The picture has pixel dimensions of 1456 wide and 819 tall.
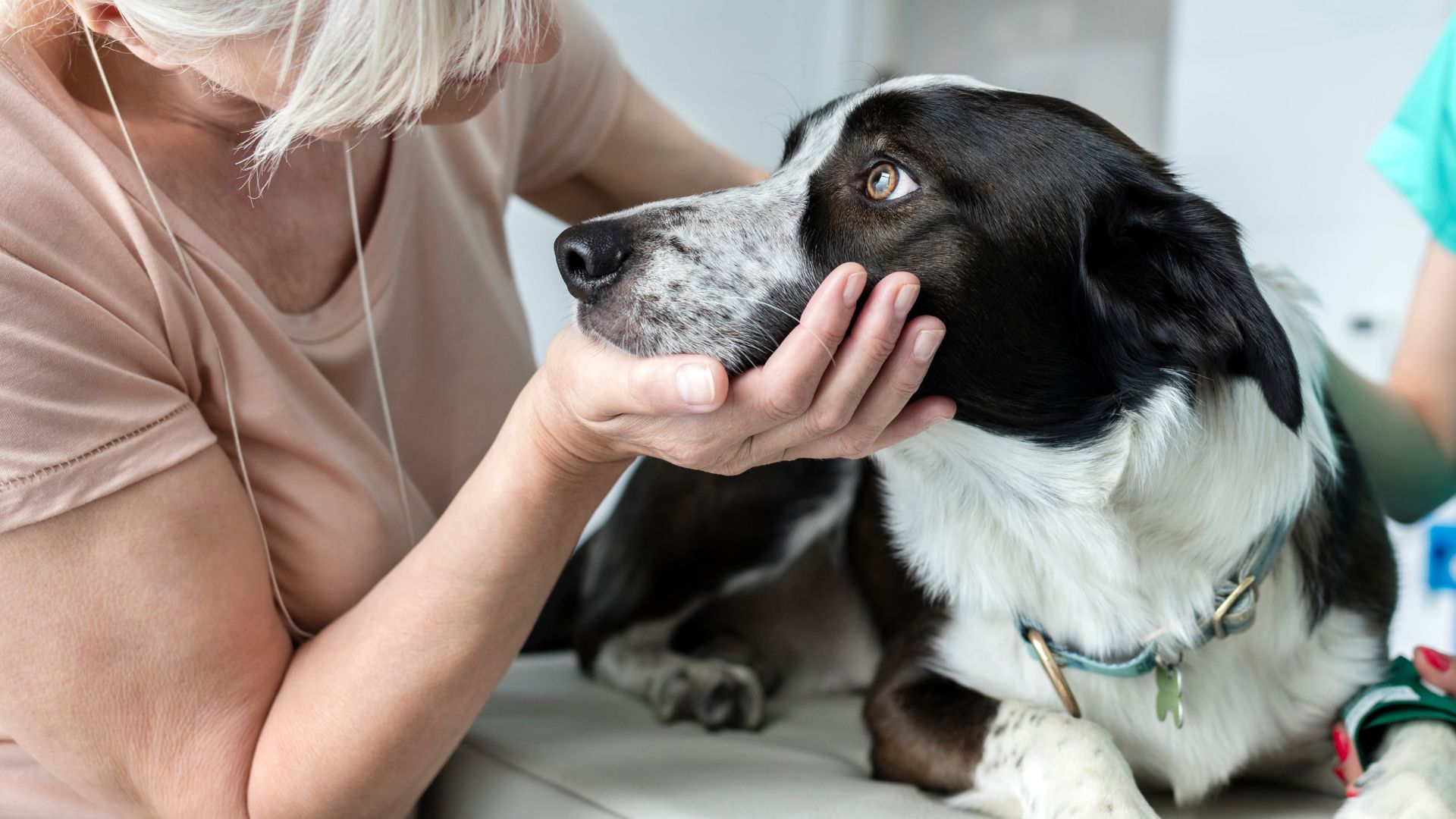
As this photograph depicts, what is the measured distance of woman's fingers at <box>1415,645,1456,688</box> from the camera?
1.13 m

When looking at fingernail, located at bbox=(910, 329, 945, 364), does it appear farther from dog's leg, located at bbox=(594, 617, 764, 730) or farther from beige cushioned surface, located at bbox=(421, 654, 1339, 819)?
dog's leg, located at bbox=(594, 617, 764, 730)

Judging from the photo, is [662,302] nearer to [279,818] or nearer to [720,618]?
[279,818]

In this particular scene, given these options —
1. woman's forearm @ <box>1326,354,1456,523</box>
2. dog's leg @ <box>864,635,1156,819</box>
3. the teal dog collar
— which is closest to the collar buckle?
the teal dog collar

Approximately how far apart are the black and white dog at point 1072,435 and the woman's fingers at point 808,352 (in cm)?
14

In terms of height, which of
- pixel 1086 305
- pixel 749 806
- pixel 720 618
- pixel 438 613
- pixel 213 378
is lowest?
pixel 720 618

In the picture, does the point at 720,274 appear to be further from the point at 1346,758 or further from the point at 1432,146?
the point at 1432,146

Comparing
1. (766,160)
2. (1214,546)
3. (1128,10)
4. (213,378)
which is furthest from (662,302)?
(1128,10)

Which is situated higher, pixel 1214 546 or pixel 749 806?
pixel 1214 546

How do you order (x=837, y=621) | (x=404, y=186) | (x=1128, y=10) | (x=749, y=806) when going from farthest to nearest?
(x=1128, y=10), (x=837, y=621), (x=404, y=186), (x=749, y=806)

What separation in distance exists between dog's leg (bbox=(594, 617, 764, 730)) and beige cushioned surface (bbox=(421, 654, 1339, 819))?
3 cm

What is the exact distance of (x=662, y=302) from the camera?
95 centimetres

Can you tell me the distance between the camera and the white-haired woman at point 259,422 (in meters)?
0.88

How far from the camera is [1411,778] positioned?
94 cm

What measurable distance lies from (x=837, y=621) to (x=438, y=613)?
844 mm
